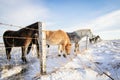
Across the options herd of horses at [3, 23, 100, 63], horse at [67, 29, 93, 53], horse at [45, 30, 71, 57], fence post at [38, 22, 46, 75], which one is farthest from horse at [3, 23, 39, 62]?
horse at [67, 29, 93, 53]

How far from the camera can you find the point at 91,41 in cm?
1684

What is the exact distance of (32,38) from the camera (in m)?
5.02

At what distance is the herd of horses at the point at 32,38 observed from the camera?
231 inches

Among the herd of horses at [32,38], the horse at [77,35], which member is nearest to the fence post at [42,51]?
the herd of horses at [32,38]

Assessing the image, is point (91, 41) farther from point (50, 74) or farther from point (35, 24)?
point (50, 74)

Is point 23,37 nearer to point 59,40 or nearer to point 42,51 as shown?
point 42,51

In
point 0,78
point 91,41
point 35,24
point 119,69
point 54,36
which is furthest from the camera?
A: point 91,41

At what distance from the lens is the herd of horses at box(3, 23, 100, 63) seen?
5859mm

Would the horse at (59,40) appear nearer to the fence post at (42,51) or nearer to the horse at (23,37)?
the horse at (23,37)

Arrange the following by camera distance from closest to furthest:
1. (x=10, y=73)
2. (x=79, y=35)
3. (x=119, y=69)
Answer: (x=10, y=73)
(x=119, y=69)
(x=79, y=35)

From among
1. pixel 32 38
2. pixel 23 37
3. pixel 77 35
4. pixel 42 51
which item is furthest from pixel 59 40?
pixel 42 51

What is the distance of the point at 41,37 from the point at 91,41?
12.9m

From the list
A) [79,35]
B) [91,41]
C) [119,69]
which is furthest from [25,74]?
[91,41]

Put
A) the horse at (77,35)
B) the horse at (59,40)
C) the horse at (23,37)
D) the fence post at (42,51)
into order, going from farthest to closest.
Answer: the horse at (77,35) → the horse at (59,40) → the horse at (23,37) → the fence post at (42,51)
